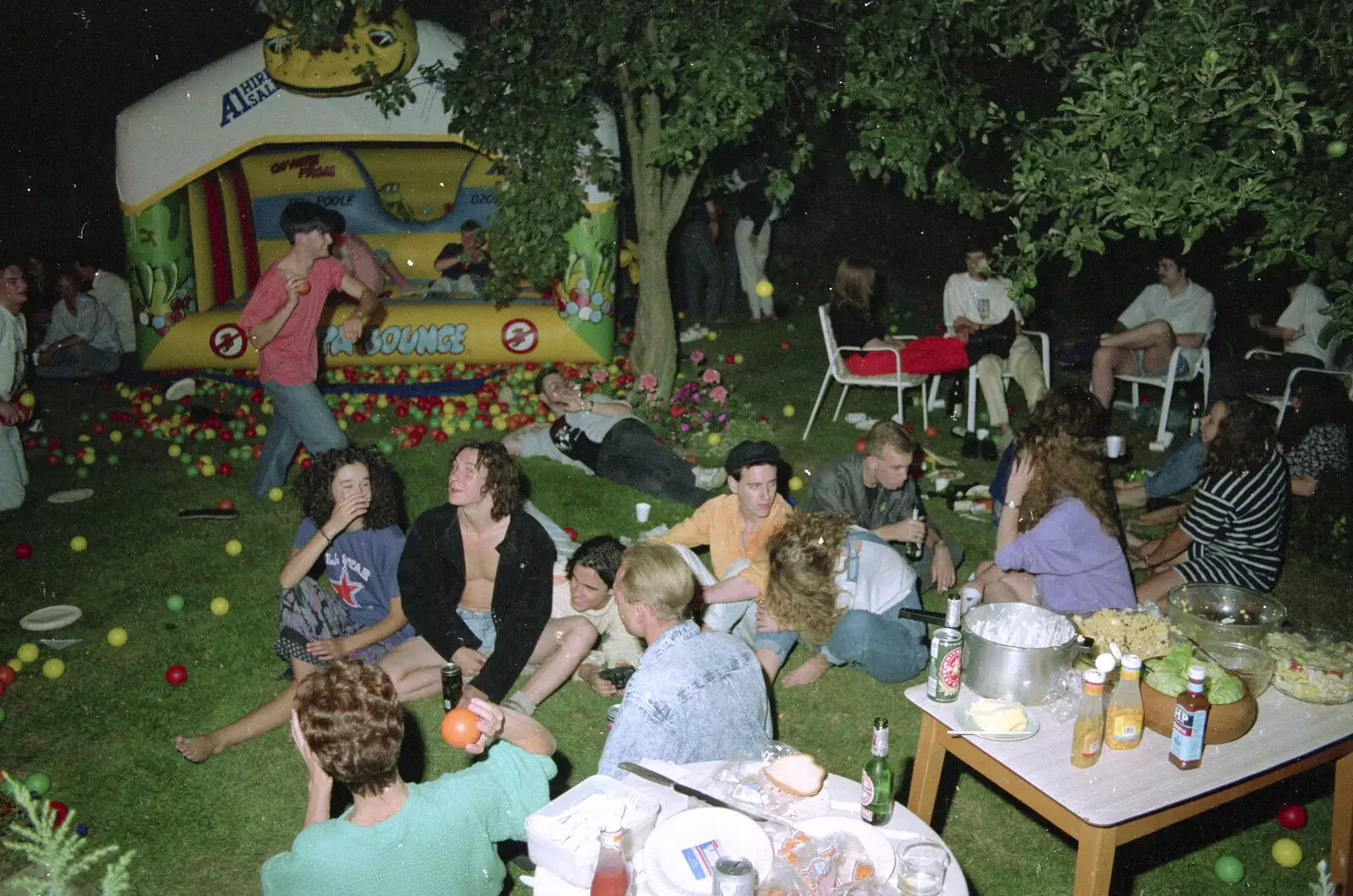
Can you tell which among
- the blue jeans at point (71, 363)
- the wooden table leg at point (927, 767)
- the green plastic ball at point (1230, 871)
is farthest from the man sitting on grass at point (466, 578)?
the blue jeans at point (71, 363)

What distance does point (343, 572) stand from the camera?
5.14 metres

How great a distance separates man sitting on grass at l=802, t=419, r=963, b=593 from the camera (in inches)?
214

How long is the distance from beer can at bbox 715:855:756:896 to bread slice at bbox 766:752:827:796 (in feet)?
1.64

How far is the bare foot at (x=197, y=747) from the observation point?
4551 mm

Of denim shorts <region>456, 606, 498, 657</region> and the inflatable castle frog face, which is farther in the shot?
the inflatable castle frog face

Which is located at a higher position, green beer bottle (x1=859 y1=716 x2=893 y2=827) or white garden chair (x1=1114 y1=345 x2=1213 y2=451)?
green beer bottle (x1=859 y1=716 x2=893 y2=827)

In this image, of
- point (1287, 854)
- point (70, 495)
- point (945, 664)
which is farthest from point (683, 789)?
point (70, 495)

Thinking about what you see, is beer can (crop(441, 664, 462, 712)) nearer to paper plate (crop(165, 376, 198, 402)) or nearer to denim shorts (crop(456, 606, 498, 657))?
denim shorts (crop(456, 606, 498, 657))

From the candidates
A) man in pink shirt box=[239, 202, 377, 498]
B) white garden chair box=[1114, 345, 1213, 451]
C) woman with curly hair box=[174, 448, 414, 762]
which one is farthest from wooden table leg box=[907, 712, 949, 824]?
white garden chair box=[1114, 345, 1213, 451]

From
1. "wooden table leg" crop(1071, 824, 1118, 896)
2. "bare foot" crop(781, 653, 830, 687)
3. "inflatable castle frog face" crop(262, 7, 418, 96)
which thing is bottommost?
"bare foot" crop(781, 653, 830, 687)

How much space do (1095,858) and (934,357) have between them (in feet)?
Result: 20.0

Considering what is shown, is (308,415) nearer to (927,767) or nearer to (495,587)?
(495,587)

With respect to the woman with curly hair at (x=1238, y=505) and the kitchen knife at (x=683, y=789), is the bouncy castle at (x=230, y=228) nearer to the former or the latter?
the woman with curly hair at (x=1238, y=505)

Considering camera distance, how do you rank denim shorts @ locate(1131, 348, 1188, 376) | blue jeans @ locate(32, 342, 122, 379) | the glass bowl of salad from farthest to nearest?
blue jeans @ locate(32, 342, 122, 379)
denim shorts @ locate(1131, 348, 1188, 376)
the glass bowl of salad
